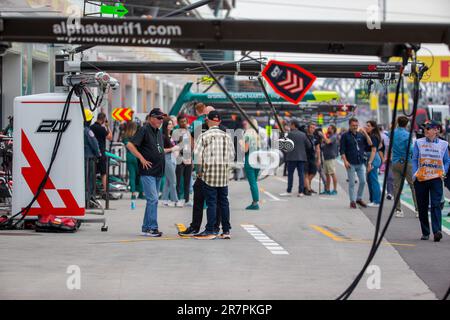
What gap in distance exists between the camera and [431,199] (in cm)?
1501

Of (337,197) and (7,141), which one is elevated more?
(7,141)

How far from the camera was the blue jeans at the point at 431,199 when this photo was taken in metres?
14.9

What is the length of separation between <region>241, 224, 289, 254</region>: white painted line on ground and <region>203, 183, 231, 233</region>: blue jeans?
1.80 feet

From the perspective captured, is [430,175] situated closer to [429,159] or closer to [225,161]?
[429,159]

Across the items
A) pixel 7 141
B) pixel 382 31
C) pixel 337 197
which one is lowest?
pixel 337 197

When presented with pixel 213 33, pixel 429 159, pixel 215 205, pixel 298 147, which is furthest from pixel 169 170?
pixel 213 33

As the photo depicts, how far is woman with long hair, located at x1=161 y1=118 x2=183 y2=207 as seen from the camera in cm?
2103

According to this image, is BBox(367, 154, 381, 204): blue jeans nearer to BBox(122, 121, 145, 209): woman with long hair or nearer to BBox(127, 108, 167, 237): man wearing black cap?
BBox(122, 121, 145, 209): woman with long hair

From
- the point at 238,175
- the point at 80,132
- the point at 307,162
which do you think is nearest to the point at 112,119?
the point at 238,175

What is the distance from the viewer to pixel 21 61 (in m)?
25.7

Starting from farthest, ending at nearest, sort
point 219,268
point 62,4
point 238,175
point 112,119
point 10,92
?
point 112,119, point 238,175, point 10,92, point 62,4, point 219,268

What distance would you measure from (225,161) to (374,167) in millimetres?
8138

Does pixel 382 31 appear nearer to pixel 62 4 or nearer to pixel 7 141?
pixel 7 141
